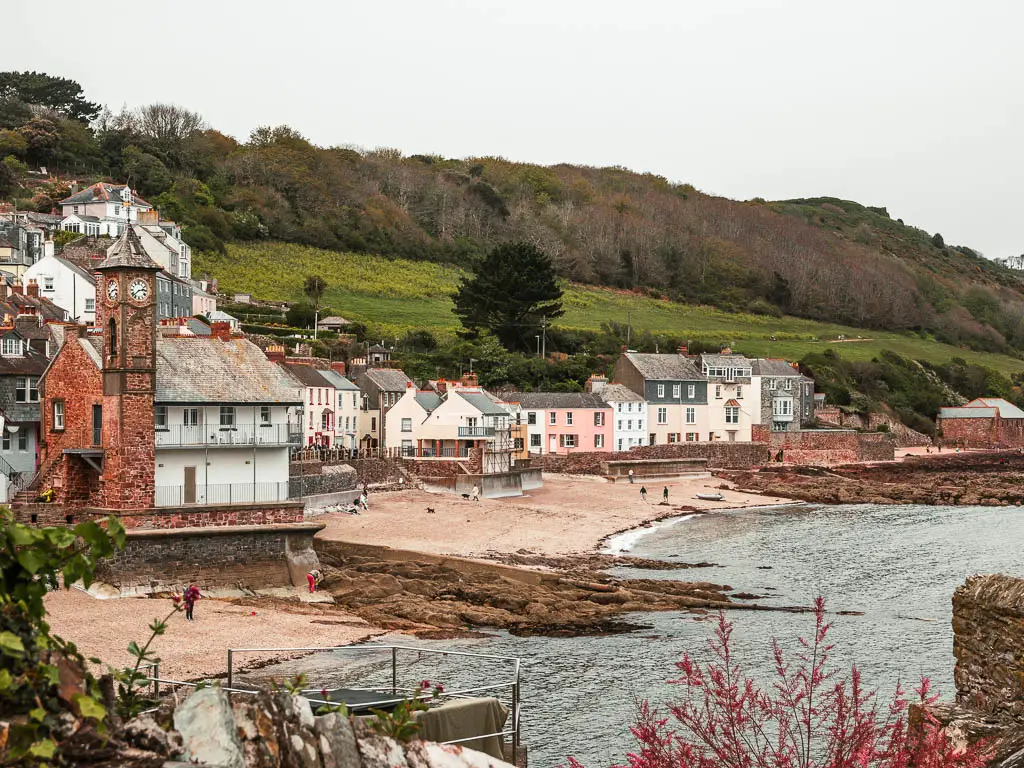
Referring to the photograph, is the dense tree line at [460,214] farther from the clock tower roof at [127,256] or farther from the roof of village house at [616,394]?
the clock tower roof at [127,256]

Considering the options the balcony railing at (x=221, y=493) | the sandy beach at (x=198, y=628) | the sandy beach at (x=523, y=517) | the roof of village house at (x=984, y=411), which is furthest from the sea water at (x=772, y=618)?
the roof of village house at (x=984, y=411)

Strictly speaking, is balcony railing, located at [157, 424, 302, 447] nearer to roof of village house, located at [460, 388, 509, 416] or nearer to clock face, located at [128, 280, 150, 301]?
clock face, located at [128, 280, 150, 301]

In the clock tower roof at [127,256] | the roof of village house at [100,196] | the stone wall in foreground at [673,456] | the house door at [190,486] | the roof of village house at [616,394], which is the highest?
the roof of village house at [100,196]

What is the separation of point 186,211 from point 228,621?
82.5 metres

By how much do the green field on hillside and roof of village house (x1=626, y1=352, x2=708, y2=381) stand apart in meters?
16.3

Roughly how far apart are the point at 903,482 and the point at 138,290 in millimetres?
57877

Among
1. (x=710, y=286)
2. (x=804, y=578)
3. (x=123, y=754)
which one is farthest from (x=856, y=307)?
(x=123, y=754)

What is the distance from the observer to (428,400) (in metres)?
65.8

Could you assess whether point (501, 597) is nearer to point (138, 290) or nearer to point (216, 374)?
point (216, 374)

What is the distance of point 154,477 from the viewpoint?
33.3 metres

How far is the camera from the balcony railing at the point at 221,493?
3394 centimetres

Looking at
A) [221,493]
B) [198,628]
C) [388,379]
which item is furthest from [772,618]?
[388,379]

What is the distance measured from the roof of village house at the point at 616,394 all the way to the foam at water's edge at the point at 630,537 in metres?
19.8

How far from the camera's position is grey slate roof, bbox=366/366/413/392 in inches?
2677
